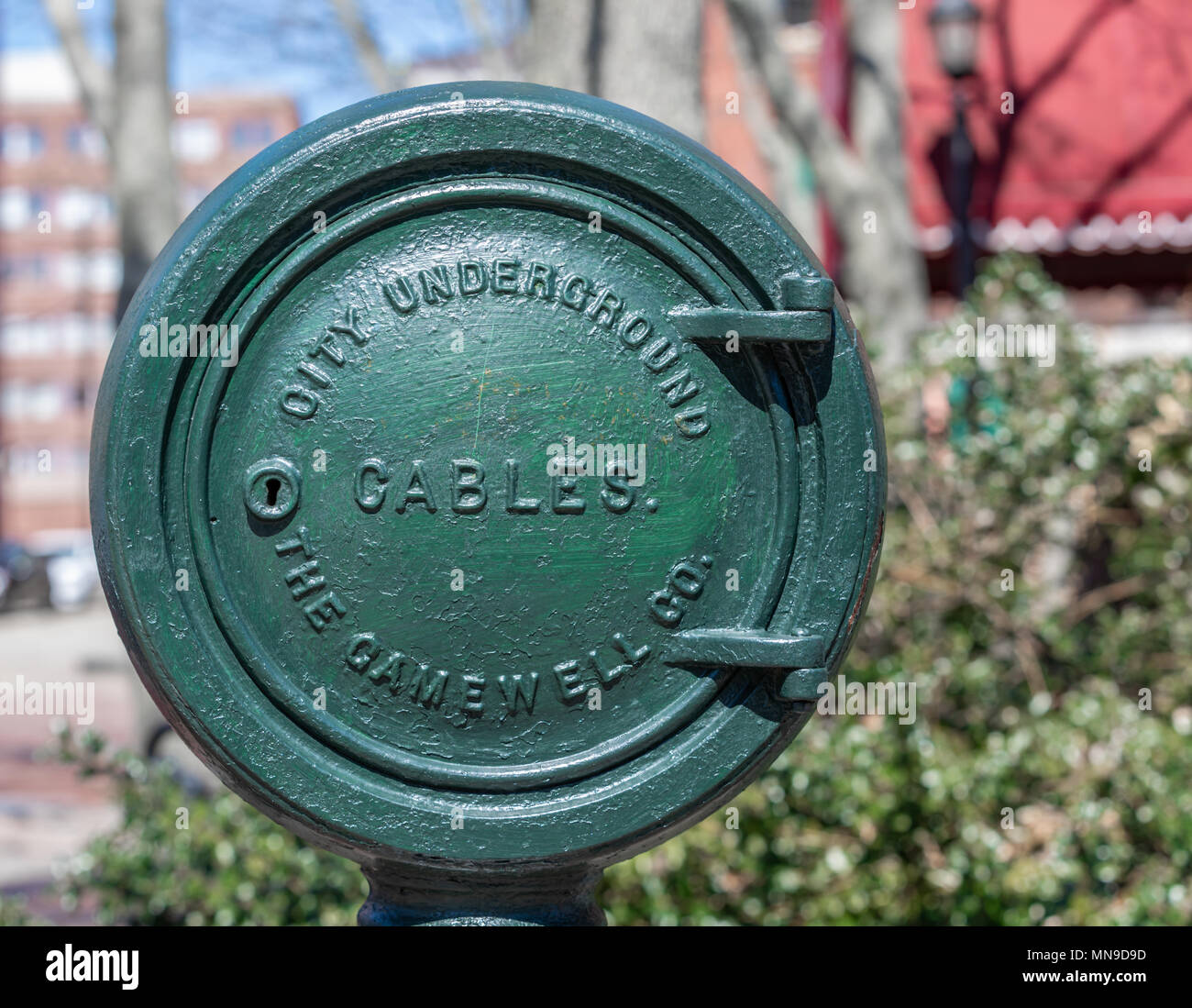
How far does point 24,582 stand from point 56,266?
24884 millimetres

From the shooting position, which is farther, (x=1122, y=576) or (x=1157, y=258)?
(x=1157, y=258)

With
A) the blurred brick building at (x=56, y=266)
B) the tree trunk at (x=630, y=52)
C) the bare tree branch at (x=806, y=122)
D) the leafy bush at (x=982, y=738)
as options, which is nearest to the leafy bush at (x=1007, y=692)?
the leafy bush at (x=982, y=738)

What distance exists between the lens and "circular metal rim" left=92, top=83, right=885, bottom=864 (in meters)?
1.70

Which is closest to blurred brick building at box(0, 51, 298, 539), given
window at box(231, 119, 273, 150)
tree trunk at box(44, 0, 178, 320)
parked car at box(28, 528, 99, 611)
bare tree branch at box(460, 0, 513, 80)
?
window at box(231, 119, 273, 150)

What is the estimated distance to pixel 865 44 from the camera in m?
7.31

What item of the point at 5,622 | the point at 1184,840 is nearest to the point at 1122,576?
the point at 1184,840

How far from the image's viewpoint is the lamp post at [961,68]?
727 cm

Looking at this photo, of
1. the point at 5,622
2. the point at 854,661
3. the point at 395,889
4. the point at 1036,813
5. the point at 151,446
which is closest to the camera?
the point at 151,446

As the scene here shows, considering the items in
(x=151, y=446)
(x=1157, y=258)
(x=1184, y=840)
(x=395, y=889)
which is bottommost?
(x=1184, y=840)

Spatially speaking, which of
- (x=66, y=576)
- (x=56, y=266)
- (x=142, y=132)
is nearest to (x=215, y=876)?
(x=142, y=132)

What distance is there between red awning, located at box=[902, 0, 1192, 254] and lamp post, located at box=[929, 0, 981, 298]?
2322mm

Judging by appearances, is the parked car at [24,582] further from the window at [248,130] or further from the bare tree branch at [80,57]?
the window at [248,130]
